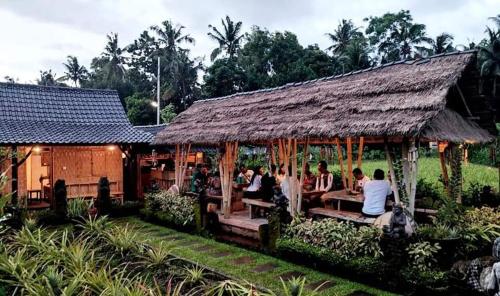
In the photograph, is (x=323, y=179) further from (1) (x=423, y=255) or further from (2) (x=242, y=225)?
(1) (x=423, y=255)

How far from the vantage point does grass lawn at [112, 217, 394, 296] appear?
624 cm

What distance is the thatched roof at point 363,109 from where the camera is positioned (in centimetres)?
664

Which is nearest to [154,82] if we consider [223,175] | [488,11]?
[223,175]

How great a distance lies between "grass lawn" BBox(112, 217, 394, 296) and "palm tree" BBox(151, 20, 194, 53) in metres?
33.2

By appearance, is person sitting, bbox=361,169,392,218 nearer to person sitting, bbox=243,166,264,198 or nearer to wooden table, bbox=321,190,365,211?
wooden table, bbox=321,190,365,211

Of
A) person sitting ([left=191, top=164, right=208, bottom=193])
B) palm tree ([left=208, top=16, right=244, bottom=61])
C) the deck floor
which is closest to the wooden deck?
the deck floor

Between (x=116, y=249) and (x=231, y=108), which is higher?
(x=231, y=108)

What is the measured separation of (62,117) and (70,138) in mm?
2655

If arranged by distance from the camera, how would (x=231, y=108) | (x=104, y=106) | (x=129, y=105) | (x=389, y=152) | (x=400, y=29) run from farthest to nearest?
(x=400, y=29) → (x=129, y=105) → (x=104, y=106) → (x=231, y=108) → (x=389, y=152)

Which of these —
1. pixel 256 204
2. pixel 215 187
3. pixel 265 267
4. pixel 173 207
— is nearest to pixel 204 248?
pixel 256 204

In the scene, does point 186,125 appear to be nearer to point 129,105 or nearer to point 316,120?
point 316,120

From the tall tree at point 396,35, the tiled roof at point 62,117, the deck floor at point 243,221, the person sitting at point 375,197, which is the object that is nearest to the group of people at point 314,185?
the person sitting at point 375,197

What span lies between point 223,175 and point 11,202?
21.4ft

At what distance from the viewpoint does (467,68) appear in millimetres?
8086
